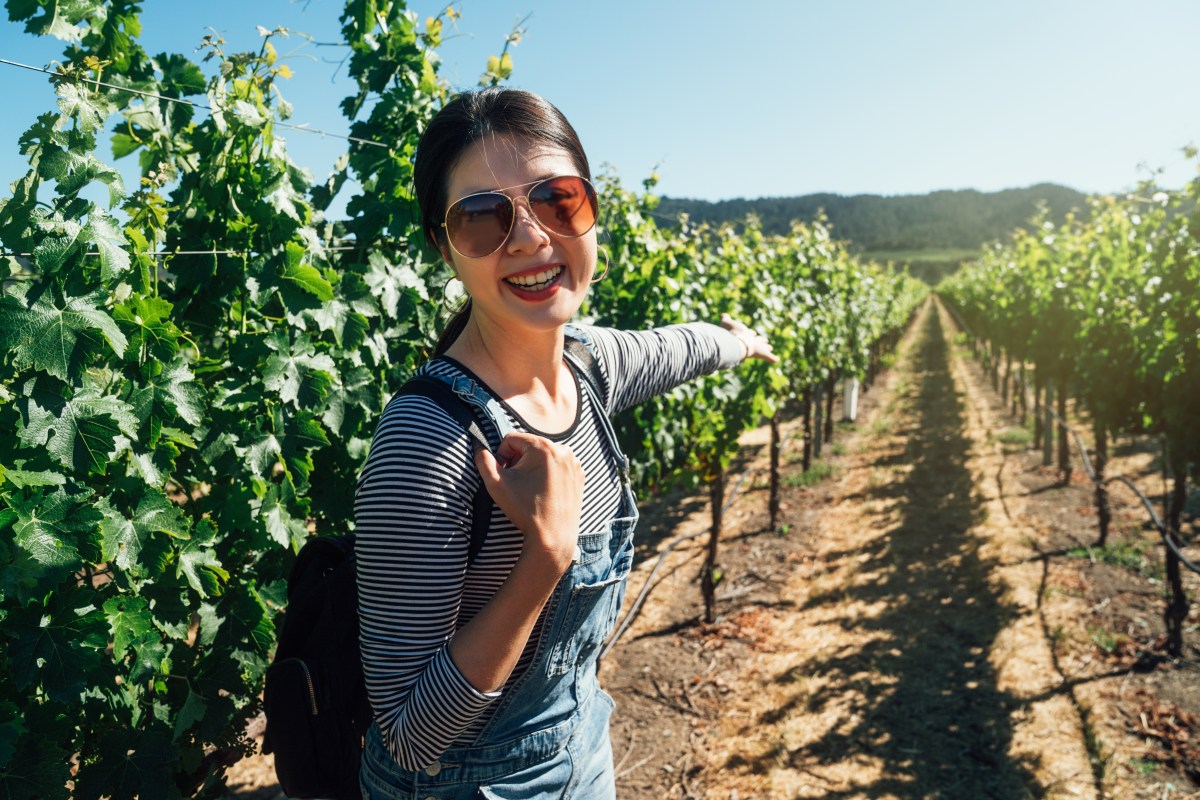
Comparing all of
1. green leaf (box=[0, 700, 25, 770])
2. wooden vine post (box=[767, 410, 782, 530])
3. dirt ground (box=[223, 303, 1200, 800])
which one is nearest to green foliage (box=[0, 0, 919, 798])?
green leaf (box=[0, 700, 25, 770])

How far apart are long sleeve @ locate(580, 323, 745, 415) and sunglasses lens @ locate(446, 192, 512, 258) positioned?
1.65ft

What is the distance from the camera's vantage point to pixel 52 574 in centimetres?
154

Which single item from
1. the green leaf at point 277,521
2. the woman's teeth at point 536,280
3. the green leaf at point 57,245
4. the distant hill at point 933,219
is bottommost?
the green leaf at point 277,521

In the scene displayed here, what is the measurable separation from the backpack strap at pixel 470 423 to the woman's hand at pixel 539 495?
5 centimetres

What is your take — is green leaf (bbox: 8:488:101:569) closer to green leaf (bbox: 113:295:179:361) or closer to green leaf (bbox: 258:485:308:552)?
green leaf (bbox: 113:295:179:361)

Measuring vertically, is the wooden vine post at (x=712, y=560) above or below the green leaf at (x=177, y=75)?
below

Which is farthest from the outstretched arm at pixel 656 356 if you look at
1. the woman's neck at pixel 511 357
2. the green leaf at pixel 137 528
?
the green leaf at pixel 137 528

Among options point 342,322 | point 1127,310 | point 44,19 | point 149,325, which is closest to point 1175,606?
point 1127,310

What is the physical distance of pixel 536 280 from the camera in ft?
4.64

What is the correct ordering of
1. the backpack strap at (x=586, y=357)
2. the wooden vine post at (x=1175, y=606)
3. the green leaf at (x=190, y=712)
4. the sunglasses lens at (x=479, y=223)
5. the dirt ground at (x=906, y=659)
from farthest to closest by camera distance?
the wooden vine post at (x=1175, y=606), the dirt ground at (x=906, y=659), the green leaf at (x=190, y=712), the backpack strap at (x=586, y=357), the sunglasses lens at (x=479, y=223)

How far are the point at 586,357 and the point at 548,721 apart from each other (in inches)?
29.5

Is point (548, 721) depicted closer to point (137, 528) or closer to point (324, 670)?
point (324, 670)

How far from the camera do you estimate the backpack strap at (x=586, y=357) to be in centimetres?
170

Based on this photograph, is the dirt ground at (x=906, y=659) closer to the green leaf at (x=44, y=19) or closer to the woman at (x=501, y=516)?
the woman at (x=501, y=516)
